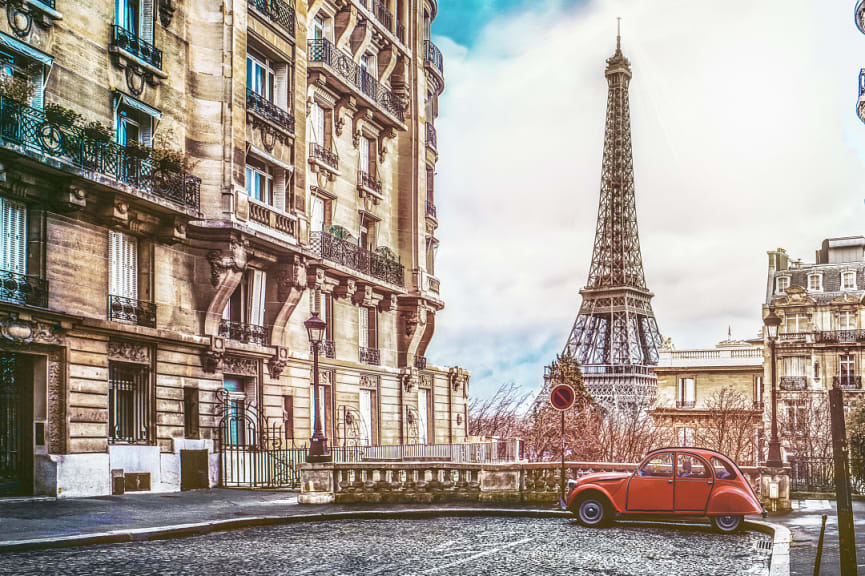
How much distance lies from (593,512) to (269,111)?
16869 millimetres

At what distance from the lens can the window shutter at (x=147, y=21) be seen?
83.8ft

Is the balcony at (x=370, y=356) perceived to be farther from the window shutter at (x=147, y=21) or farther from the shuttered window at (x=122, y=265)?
the window shutter at (x=147, y=21)

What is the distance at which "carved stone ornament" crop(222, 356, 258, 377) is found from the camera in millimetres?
27969

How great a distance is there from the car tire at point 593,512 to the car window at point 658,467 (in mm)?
801

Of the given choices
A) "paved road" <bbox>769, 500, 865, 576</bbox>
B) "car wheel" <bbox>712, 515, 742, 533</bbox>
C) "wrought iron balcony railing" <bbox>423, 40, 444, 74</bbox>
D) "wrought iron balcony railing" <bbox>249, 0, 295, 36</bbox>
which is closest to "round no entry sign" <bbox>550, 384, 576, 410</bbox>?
"car wheel" <bbox>712, 515, 742, 533</bbox>

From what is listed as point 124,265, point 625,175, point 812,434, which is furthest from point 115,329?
point 625,175

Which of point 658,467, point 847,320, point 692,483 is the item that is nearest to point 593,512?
point 658,467

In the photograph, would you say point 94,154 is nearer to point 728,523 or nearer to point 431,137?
point 728,523

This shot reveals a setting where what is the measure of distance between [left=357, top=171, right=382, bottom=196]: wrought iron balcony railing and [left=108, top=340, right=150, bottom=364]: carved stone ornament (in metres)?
14.9

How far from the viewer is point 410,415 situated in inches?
1591

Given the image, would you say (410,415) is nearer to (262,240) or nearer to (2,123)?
(262,240)

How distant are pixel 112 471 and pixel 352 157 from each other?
1739 cm

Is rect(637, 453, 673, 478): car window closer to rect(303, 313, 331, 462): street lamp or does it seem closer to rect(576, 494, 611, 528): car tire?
rect(576, 494, 611, 528): car tire

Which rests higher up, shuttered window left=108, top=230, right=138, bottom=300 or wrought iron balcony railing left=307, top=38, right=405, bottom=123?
wrought iron balcony railing left=307, top=38, right=405, bottom=123
